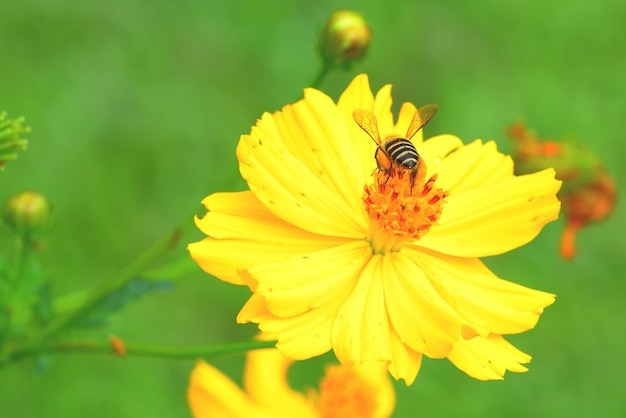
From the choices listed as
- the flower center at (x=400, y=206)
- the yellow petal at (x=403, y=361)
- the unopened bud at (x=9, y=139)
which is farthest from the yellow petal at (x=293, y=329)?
the unopened bud at (x=9, y=139)

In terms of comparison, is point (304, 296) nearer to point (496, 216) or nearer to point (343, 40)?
point (496, 216)

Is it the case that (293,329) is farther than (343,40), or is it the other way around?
(343,40)

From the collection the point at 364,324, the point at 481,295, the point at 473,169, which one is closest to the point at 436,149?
the point at 473,169

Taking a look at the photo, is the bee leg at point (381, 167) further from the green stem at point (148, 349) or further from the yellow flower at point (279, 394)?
the yellow flower at point (279, 394)

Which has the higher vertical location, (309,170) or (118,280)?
(309,170)

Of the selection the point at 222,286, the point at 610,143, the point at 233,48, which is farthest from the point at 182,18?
the point at 610,143

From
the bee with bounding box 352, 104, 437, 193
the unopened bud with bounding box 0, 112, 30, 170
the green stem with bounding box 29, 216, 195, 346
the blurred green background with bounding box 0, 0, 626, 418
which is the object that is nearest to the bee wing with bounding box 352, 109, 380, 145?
the bee with bounding box 352, 104, 437, 193
